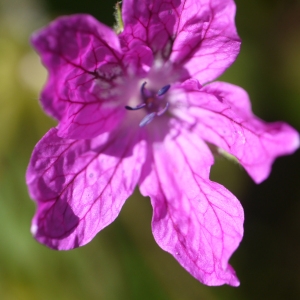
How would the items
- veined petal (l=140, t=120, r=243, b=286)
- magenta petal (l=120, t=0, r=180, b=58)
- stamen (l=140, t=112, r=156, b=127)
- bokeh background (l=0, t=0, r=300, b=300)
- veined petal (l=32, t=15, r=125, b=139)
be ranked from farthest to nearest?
bokeh background (l=0, t=0, r=300, b=300) < stamen (l=140, t=112, r=156, b=127) < veined petal (l=140, t=120, r=243, b=286) < magenta petal (l=120, t=0, r=180, b=58) < veined petal (l=32, t=15, r=125, b=139)

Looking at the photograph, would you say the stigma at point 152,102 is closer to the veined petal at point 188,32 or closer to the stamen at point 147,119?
the stamen at point 147,119

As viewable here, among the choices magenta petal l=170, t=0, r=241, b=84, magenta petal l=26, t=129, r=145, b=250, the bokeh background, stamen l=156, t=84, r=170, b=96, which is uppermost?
magenta petal l=170, t=0, r=241, b=84

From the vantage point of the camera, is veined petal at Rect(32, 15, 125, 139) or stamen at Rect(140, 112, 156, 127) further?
stamen at Rect(140, 112, 156, 127)

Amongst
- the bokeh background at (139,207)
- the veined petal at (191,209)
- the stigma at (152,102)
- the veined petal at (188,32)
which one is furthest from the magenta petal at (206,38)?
the bokeh background at (139,207)

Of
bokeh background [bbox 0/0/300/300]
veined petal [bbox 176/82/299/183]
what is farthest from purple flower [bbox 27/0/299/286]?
bokeh background [bbox 0/0/300/300]

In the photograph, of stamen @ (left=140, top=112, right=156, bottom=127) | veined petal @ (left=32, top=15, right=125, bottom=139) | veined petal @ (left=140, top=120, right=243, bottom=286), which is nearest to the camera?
veined petal @ (left=32, top=15, right=125, bottom=139)

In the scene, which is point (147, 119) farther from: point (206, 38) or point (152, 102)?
point (206, 38)

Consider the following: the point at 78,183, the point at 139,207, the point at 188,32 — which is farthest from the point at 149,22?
the point at 139,207

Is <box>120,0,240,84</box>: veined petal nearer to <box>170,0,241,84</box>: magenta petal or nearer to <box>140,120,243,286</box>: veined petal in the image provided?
<box>170,0,241,84</box>: magenta petal

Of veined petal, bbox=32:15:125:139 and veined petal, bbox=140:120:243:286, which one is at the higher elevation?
veined petal, bbox=32:15:125:139
